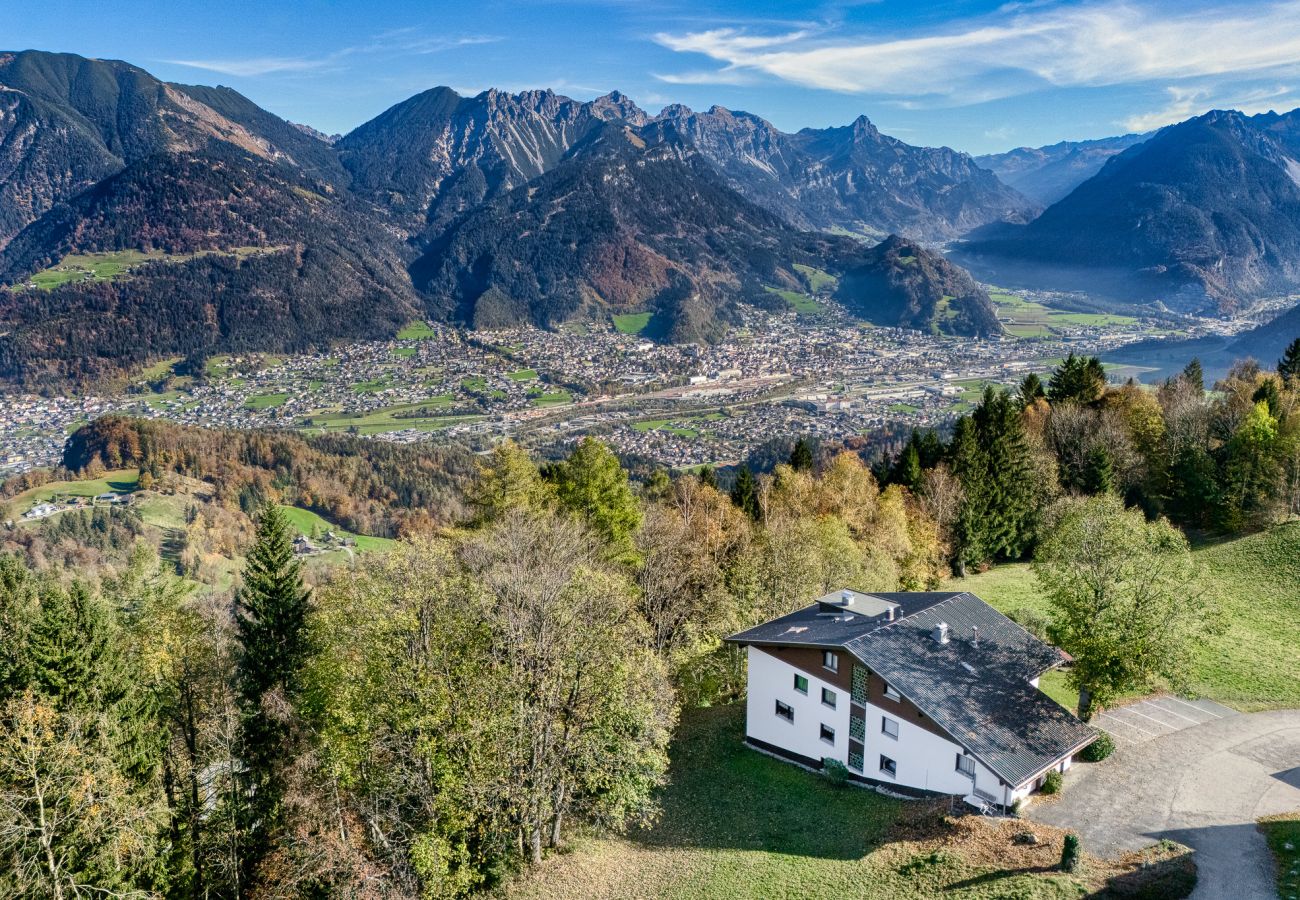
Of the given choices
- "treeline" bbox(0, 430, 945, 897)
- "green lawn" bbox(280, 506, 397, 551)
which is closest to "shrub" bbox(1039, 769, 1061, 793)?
"treeline" bbox(0, 430, 945, 897)

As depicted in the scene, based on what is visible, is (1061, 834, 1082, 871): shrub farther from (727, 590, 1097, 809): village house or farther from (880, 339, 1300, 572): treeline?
(880, 339, 1300, 572): treeline

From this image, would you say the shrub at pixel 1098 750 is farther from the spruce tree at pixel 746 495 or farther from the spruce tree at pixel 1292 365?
the spruce tree at pixel 1292 365

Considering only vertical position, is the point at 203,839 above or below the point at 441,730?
below

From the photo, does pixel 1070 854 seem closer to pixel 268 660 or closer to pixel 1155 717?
pixel 1155 717

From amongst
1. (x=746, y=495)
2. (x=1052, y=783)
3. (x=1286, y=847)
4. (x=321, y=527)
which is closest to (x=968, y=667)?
(x=1052, y=783)

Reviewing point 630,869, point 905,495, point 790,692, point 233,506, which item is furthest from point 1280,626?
point 233,506

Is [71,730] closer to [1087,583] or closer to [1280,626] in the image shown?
[1087,583]
